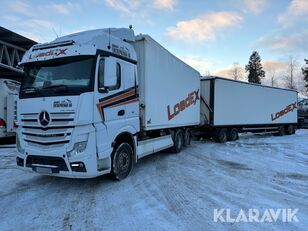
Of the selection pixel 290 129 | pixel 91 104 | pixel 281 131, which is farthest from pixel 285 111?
pixel 91 104

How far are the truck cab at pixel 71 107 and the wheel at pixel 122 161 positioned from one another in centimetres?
30

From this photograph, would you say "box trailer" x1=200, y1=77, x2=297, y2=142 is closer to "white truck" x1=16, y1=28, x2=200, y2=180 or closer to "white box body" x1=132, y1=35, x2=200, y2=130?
"white box body" x1=132, y1=35, x2=200, y2=130

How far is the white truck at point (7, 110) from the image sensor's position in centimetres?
1338

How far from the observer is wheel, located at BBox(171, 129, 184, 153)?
471 inches

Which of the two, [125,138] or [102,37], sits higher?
[102,37]

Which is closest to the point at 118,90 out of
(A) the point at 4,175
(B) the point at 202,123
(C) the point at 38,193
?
(C) the point at 38,193

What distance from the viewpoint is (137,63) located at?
8656 millimetres

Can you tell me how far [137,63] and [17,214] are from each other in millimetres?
5033

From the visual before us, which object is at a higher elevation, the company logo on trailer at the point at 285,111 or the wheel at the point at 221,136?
the company logo on trailer at the point at 285,111

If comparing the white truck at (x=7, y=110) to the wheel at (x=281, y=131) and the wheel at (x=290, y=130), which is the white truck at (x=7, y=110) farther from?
the wheel at (x=290, y=130)

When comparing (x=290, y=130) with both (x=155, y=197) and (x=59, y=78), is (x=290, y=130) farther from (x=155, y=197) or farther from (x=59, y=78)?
(x=59, y=78)

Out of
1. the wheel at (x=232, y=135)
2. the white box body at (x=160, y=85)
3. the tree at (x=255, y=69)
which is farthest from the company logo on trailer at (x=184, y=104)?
the tree at (x=255, y=69)

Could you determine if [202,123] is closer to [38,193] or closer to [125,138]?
[125,138]

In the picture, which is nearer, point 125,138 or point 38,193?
point 38,193
